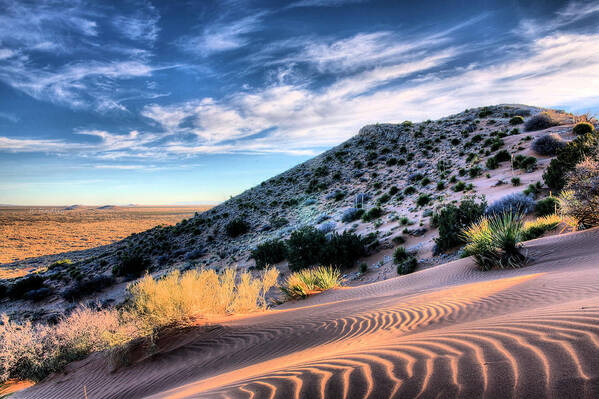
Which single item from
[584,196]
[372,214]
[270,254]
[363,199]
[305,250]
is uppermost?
[363,199]

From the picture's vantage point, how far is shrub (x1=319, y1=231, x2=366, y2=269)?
14.4 m

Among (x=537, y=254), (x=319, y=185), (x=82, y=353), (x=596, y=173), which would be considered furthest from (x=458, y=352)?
(x=319, y=185)

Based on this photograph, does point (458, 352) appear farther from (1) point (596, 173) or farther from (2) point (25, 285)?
(2) point (25, 285)

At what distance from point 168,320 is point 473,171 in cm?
2394

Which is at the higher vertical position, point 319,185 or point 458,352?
point 319,185

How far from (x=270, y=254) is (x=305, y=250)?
3647 millimetres

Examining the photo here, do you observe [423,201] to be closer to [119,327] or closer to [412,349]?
[119,327]

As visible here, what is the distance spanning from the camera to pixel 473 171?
74.6 ft

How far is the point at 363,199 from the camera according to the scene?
90.4 ft

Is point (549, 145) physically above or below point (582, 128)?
below

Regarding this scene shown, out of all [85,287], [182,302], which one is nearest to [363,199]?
[85,287]

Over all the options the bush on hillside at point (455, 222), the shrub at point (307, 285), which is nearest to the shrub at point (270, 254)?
the shrub at point (307, 285)

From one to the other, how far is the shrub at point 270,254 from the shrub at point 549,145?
20.2 metres

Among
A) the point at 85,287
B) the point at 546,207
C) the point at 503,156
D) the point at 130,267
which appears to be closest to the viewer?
the point at 546,207
